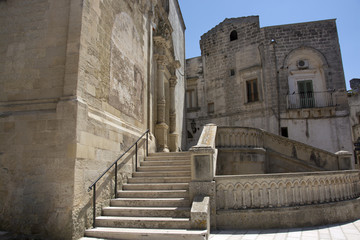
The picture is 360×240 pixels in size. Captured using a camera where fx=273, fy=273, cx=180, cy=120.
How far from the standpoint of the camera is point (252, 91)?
18062mm

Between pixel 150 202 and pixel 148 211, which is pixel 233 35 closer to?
pixel 150 202

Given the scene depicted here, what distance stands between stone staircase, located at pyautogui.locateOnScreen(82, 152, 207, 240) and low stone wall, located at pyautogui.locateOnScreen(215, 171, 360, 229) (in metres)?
0.90

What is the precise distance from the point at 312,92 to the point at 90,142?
15182 mm

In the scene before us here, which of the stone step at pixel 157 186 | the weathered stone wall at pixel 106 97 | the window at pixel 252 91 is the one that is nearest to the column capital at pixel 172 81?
the weathered stone wall at pixel 106 97

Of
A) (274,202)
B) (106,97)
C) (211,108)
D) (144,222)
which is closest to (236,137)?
(274,202)

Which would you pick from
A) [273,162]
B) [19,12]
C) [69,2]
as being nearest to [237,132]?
[273,162]

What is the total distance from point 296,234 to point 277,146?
553 centimetres

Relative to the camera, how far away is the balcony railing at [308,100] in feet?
53.8

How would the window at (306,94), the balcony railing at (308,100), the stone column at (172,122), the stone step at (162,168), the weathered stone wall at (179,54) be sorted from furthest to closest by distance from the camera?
the window at (306,94) < the balcony railing at (308,100) < the weathered stone wall at (179,54) < the stone column at (172,122) < the stone step at (162,168)

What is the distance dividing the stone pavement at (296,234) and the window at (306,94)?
39.5ft

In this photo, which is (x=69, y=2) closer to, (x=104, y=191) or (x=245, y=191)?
(x=104, y=191)

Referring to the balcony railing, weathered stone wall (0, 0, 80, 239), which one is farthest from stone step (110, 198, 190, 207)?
the balcony railing

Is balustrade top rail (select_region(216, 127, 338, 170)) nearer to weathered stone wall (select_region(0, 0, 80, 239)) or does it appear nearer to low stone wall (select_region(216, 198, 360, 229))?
low stone wall (select_region(216, 198, 360, 229))

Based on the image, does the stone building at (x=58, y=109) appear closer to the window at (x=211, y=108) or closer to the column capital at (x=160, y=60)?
the column capital at (x=160, y=60)
